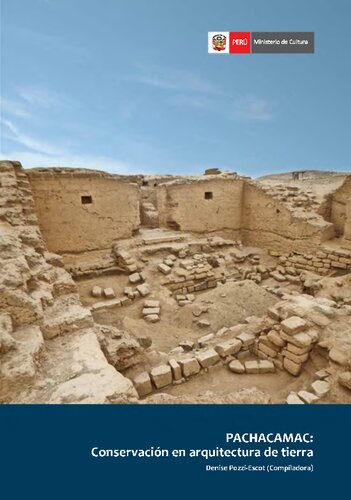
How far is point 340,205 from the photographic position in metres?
9.14

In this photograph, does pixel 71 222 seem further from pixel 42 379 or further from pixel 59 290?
pixel 42 379

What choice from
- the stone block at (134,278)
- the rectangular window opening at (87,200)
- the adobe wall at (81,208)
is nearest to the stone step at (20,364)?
the stone block at (134,278)

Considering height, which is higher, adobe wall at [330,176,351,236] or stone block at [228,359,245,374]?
adobe wall at [330,176,351,236]

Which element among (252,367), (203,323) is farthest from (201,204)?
(252,367)

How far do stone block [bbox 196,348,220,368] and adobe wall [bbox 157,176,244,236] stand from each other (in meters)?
5.64

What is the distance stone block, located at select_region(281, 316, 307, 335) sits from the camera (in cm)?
384

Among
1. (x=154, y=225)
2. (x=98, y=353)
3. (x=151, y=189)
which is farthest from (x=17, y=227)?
(x=151, y=189)

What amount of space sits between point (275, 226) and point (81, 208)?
6.64 meters

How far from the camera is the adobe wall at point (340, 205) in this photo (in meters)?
8.99

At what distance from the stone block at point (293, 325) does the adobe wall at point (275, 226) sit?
5270 millimetres

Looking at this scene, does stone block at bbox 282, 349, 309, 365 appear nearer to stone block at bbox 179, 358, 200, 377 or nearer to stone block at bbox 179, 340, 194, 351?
stone block at bbox 179, 358, 200, 377

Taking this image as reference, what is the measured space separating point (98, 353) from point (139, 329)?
2801mm

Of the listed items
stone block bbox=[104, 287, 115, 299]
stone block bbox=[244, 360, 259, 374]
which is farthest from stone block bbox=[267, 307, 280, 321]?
stone block bbox=[104, 287, 115, 299]

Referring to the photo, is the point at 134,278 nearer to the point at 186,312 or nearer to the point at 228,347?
the point at 186,312
